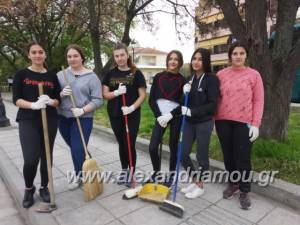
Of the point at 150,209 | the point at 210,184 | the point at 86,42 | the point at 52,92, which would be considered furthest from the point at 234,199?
the point at 86,42

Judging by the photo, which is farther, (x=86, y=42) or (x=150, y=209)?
(x=86, y=42)

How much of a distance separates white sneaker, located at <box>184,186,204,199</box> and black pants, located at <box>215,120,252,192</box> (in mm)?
514

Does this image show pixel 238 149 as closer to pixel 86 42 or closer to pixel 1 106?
pixel 1 106

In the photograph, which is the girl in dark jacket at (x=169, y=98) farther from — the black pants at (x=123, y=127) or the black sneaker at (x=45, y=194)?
the black sneaker at (x=45, y=194)

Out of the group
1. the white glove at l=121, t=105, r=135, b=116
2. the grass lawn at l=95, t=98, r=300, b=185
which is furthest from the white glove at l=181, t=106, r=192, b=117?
the grass lawn at l=95, t=98, r=300, b=185

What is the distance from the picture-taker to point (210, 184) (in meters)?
3.68

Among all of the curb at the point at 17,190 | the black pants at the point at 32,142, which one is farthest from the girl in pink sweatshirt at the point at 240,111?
the curb at the point at 17,190

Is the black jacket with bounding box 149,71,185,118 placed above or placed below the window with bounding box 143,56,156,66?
below

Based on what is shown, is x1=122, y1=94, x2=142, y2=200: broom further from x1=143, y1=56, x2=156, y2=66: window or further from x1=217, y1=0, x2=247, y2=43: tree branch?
x1=143, y1=56, x2=156, y2=66: window

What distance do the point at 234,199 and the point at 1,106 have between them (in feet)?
25.3

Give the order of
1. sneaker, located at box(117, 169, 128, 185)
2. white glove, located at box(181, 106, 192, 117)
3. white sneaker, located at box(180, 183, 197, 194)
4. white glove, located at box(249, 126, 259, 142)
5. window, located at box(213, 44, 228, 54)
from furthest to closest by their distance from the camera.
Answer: window, located at box(213, 44, 228, 54), sneaker, located at box(117, 169, 128, 185), white sneaker, located at box(180, 183, 197, 194), white glove, located at box(181, 106, 192, 117), white glove, located at box(249, 126, 259, 142)

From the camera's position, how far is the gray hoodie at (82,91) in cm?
319

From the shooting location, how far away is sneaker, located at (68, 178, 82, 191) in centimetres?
355

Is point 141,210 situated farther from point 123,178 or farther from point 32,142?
point 32,142
